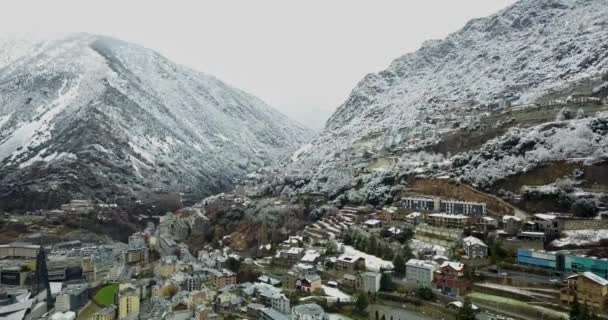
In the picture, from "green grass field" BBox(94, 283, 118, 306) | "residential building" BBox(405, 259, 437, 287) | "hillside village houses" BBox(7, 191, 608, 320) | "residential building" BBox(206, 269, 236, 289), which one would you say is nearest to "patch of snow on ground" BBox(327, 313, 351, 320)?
"hillside village houses" BBox(7, 191, 608, 320)

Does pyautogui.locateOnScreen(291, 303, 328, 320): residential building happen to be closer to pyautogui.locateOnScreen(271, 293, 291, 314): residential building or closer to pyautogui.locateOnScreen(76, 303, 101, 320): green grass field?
pyautogui.locateOnScreen(271, 293, 291, 314): residential building

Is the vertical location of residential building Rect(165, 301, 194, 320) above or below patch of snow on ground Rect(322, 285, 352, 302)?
below

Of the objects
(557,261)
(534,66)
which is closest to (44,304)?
(557,261)

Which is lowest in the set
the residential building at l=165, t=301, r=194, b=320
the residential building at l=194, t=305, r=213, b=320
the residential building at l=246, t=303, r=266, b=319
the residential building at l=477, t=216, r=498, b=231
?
the residential building at l=165, t=301, r=194, b=320

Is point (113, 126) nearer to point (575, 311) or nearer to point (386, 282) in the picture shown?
point (386, 282)

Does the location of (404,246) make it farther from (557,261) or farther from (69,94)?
(69,94)

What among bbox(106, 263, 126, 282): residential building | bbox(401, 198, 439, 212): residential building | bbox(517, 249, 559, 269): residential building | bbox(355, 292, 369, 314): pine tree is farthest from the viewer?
bbox(106, 263, 126, 282): residential building

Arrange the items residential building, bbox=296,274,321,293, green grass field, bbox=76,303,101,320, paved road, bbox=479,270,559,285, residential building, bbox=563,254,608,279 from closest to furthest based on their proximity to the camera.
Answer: residential building, bbox=563,254,608,279 < paved road, bbox=479,270,559,285 < residential building, bbox=296,274,321,293 < green grass field, bbox=76,303,101,320
